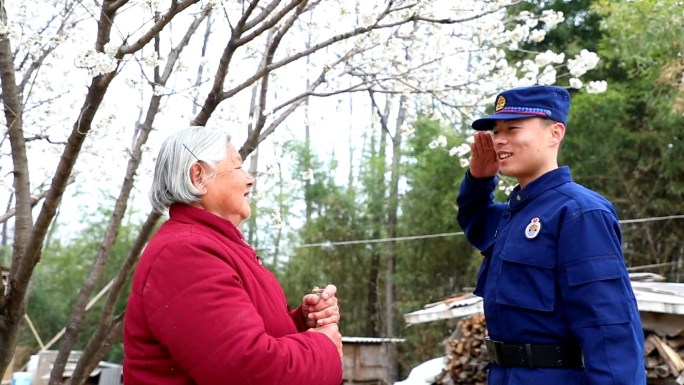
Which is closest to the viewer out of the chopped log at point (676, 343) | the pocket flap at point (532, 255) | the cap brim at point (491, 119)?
the pocket flap at point (532, 255)

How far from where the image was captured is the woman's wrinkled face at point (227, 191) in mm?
1862

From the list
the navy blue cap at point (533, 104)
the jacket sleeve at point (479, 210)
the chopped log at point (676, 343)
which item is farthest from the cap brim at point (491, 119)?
the chopped log at point (676, 343)

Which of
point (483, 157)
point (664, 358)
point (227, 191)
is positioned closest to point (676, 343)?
point (664, 358)

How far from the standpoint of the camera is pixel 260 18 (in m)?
3.23

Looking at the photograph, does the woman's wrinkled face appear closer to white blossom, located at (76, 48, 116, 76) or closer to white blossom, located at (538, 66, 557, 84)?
white blossom, located at (76, 48, 116, 76)

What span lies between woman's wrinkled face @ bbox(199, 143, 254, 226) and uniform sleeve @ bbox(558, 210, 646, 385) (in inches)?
32.4

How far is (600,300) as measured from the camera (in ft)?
6.22

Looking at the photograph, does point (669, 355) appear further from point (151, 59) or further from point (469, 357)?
point (151, 59)

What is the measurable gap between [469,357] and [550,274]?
5.44 meters

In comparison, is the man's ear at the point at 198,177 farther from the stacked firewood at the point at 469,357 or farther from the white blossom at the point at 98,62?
the stacked firewood at the point at 469,357

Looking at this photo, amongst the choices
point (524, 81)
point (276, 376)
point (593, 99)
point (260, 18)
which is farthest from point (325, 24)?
point (593, 99)

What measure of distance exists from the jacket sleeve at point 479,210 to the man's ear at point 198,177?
1039mm

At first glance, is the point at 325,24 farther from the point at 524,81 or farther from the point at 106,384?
the point at 106,384

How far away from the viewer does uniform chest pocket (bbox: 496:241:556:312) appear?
79.3 inches
